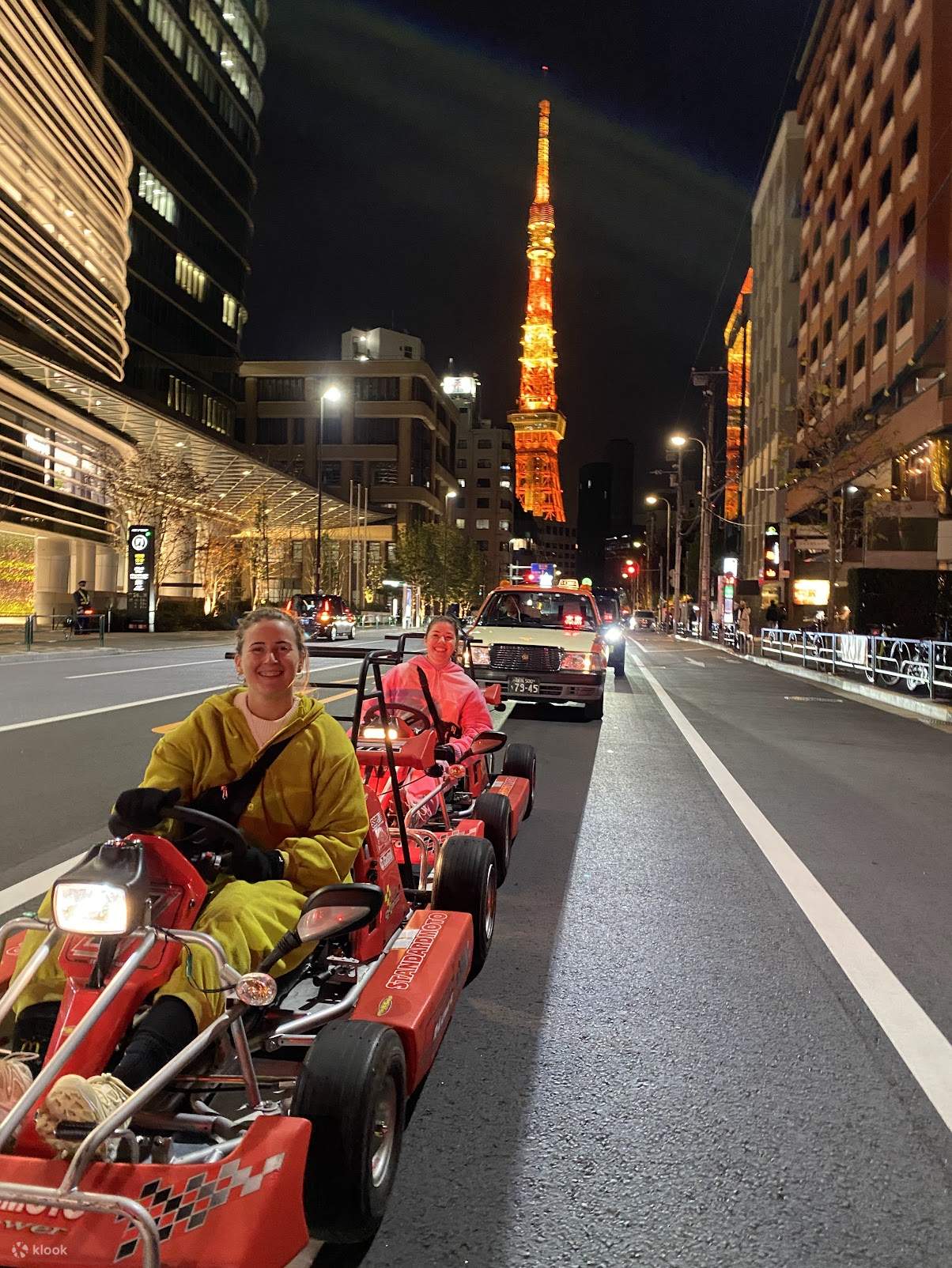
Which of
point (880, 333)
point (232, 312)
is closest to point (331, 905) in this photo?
point (880, 333)

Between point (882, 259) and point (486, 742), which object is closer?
point (486, 742)

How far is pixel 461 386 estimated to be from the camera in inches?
6969

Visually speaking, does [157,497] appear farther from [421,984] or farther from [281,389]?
[281,389]

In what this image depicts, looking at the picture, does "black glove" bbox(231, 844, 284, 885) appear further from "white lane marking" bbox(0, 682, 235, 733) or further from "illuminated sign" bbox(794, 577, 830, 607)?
"illuminated sign" bbox(794, 577, 830, 607)

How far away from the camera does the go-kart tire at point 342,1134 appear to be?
2.33m

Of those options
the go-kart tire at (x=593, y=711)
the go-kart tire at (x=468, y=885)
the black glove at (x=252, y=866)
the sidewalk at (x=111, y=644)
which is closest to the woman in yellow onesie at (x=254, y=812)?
the black glove at (x=252, y=866)

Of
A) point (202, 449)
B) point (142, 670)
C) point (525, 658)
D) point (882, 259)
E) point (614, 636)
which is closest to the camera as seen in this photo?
point (525, 658)

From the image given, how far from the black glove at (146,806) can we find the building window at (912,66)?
44.4 meters

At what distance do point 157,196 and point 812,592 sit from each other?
1770 inches

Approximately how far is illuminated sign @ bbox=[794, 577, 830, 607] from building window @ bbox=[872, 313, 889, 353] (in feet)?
43.0

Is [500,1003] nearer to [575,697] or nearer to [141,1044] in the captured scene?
[141,1044]

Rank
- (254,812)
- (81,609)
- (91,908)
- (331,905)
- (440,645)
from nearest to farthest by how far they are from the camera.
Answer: (91,908) → (331,905) → (254,812) → (440,645) → (81,609)

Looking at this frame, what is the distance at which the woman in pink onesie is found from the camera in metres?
6.63

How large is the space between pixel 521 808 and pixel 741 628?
3673 centimetres
